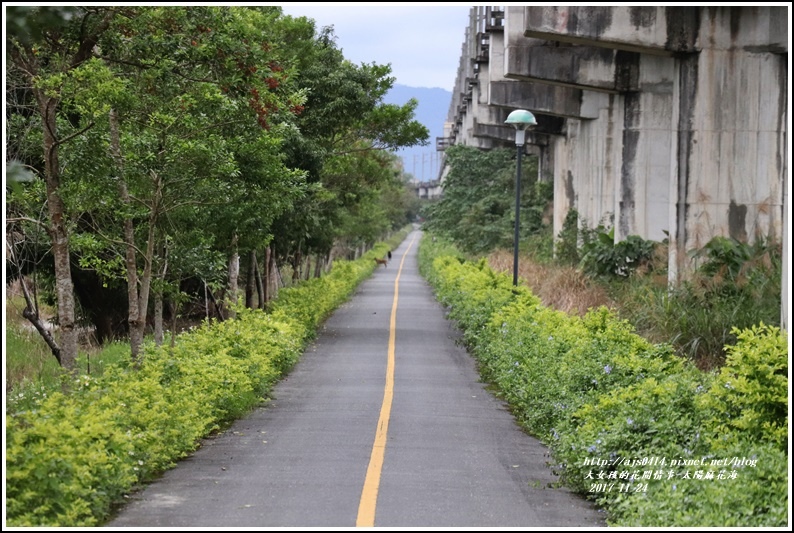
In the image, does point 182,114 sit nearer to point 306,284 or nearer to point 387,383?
point 387,383

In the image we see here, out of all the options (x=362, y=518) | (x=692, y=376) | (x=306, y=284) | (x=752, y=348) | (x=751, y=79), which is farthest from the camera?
(x=306, y=284)

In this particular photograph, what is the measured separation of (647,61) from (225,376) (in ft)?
57.2

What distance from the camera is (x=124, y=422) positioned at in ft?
36.8

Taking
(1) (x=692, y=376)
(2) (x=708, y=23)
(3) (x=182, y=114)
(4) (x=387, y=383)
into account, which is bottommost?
(4) (x=387, y=383)

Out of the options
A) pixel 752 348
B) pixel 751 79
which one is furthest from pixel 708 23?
pixel 752 348

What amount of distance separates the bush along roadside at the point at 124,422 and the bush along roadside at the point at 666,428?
12.2ft

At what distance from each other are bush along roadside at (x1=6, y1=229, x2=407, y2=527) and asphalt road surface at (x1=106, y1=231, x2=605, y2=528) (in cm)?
26

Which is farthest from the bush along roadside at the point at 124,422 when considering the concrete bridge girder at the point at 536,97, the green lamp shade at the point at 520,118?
the concrete bridge girder at the point at 536,97

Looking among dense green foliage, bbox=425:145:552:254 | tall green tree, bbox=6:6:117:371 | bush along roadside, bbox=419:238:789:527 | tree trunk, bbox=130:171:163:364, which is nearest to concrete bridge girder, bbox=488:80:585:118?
dense green foliage, bbox=425:145:552:254

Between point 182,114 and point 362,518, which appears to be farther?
point 182,114

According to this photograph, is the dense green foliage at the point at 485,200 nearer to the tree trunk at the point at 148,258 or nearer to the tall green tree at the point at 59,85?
the tree trunk at the point at 148,258

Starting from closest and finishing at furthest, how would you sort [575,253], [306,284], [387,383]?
[387,383]
[575,253]
[306,284]

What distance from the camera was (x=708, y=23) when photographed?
22.3m

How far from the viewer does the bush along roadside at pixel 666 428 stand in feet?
27.7
